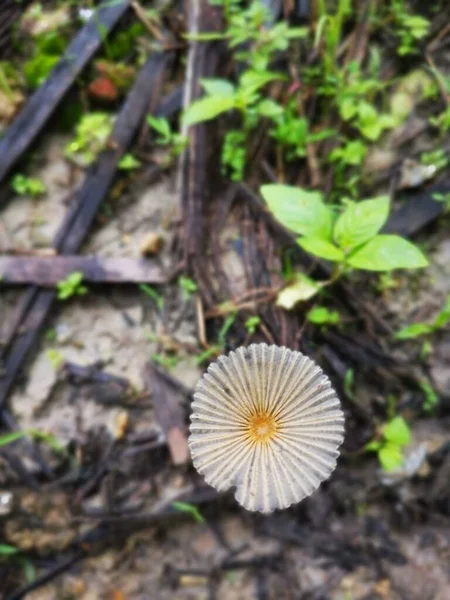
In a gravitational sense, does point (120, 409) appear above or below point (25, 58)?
below

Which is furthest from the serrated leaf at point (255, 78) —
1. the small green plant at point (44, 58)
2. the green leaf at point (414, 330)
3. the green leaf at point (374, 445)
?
the green leaf at point (374, 445)

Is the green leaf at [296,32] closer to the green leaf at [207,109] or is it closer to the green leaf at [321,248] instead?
the green leaf at [207,109]

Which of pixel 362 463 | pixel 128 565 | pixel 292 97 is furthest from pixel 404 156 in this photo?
pixel 128 565

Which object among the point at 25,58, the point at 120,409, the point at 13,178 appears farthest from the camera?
the point at 25,58

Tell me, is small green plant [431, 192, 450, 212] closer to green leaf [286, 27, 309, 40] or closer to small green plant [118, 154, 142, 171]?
green leaf [286, 27, 309, 40]

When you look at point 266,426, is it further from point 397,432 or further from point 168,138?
point 168,138

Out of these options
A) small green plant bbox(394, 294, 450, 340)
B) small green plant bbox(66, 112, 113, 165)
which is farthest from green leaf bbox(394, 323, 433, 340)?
small green plant bbox(66, 112, 113, 165)

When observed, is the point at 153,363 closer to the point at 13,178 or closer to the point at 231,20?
the point at 13,178
